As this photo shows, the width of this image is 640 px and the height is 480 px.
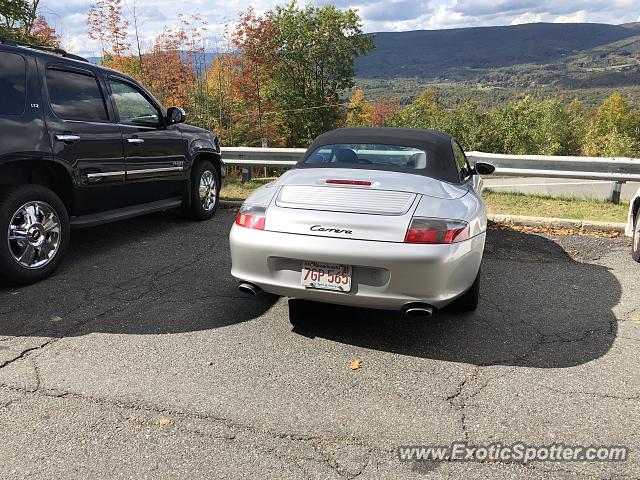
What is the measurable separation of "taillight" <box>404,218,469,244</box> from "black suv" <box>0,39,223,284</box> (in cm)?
329

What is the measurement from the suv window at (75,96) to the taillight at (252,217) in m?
2.39

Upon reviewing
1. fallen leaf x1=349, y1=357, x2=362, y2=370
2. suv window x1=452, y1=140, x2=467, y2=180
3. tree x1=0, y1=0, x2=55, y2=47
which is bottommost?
fallen leaf x1=349, y1=357, x2=362, y2=370

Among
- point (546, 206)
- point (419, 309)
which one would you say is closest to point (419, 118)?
point (546, 206)

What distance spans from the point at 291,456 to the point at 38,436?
4.05 ft

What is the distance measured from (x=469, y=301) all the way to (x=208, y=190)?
14.3 ft

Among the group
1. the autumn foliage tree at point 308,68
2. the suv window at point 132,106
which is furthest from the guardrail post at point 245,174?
the autumn foliage tree at point 308,68

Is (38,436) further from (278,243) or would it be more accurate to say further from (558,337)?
(558,337)

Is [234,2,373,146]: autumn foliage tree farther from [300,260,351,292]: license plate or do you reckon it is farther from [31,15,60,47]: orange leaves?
[300,260,351,292]: license plate

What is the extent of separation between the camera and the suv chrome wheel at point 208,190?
703cm

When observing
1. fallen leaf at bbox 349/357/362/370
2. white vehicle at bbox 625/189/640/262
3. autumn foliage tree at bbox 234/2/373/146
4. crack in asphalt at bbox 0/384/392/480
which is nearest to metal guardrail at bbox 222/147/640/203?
white vehicle at bbox 625/189/640/262

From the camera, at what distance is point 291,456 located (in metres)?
2.38

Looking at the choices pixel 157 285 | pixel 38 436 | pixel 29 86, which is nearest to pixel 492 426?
pixel 38 436

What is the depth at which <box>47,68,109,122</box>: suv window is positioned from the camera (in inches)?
188

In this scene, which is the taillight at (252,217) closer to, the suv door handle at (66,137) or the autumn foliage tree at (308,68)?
the suv door handle at (66,137)
